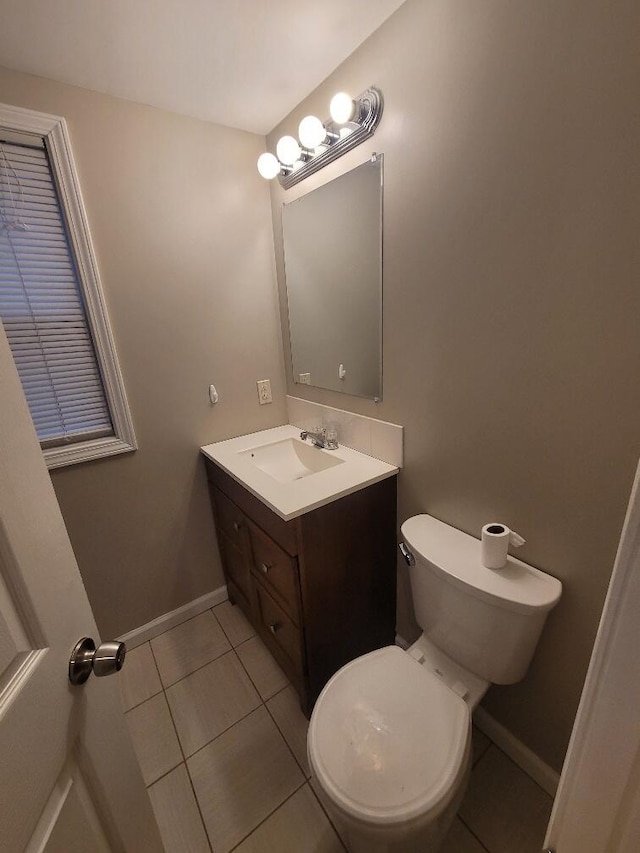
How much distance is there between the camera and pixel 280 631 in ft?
4.59

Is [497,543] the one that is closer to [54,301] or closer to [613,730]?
[613,730]

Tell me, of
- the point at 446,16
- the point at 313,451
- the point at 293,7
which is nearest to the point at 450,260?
the point at 446,16

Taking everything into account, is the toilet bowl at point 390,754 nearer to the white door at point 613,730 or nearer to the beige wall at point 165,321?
the white door at point 613,730

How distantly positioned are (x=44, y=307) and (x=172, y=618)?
4.97ft

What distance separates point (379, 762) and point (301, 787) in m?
0.54

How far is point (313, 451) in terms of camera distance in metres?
1.61

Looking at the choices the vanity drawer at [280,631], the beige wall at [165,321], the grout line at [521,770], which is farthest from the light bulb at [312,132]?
the grout line at [521,770]

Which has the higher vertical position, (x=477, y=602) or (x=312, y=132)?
(x=312, y=132)

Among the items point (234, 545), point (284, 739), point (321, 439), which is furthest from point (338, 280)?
point (284, 739)

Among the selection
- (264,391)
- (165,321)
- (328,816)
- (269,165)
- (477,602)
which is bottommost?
(328,816)

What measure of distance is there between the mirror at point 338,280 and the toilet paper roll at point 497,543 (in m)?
0.61

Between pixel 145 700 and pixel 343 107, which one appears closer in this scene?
pixel 343 107

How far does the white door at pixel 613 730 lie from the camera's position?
1.41ft

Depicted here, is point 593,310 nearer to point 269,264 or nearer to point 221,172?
point 269,264
